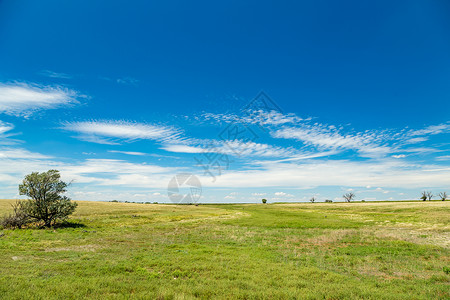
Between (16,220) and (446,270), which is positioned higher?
(16,220)

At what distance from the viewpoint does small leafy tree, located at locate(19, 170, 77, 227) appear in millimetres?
34562

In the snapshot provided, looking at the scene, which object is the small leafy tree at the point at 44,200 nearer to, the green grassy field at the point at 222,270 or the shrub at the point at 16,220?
the shrub at the point at 16,220

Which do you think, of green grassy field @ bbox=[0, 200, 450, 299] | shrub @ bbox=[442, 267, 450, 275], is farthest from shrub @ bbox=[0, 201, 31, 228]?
shrub @ bbox=[442, 267, 450, 275]

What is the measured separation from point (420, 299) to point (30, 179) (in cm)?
4763

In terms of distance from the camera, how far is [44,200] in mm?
35500

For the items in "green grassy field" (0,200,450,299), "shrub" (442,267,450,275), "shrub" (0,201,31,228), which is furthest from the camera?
"shrub" (0,201,31,228)

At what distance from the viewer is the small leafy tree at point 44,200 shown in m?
34.6

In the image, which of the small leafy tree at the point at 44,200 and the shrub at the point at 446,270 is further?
the small leafy tree at the point at 44,200

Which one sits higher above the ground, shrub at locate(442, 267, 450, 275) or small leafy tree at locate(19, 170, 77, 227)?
small leafy tree at locate(19, 170, 77, 227)

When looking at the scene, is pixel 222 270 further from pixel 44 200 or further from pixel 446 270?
pixel 44 200

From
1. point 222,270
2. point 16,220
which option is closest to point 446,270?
point 222,270

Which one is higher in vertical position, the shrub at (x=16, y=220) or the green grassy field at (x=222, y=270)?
the shrub at (x=16, y=220)

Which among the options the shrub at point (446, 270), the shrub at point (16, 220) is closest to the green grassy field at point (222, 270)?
the shrub at point (446, 270)

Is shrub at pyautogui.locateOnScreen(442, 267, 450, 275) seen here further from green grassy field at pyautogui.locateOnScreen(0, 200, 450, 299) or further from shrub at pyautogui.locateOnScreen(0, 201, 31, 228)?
shrub at pyautogui.locateOnScreen(0, 201, 31, 228)
